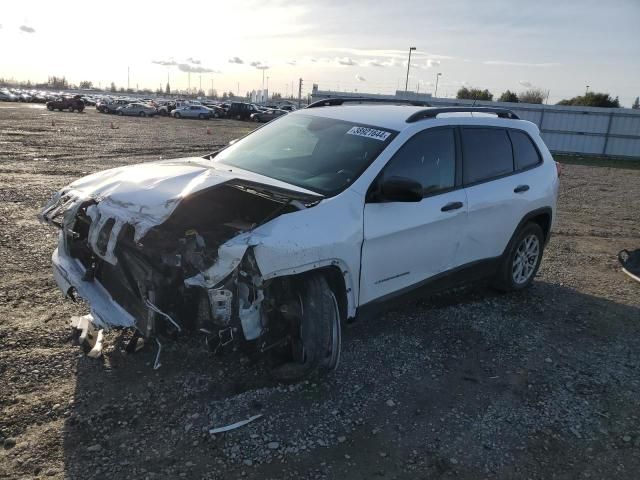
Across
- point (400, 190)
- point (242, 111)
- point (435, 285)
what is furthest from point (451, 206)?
point (242, 111)

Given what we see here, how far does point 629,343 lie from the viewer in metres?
4.75

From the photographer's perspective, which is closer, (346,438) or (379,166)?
(346,438)

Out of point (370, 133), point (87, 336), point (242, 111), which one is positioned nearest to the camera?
point (87, 336)

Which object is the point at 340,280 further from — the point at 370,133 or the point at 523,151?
the point at 523,151

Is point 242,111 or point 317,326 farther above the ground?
point 242,111

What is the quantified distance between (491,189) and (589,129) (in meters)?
25.4

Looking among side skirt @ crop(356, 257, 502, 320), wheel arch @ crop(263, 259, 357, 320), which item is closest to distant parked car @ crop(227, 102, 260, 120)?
side skirt @ crop(356, 257, 502, 320)

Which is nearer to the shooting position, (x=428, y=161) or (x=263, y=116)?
(x=428, y=161)

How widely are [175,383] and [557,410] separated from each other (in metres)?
2.63

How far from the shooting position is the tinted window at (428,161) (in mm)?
4039

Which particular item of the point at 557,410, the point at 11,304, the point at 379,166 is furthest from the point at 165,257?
the point at 557,410

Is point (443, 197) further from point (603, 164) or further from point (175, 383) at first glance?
point (603, 164)

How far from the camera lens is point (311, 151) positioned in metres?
4.37

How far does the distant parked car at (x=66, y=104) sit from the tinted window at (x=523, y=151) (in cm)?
5097
